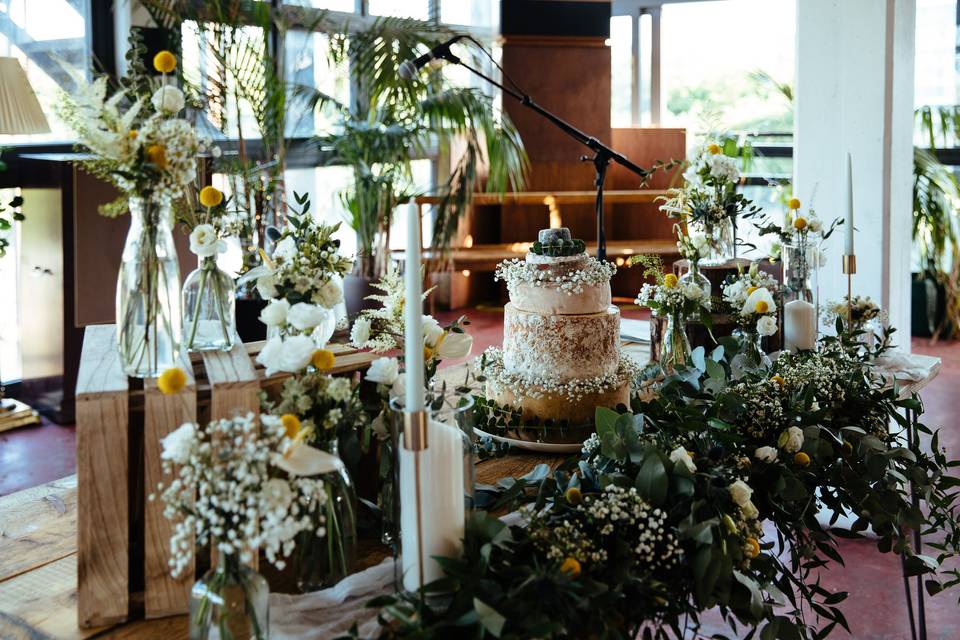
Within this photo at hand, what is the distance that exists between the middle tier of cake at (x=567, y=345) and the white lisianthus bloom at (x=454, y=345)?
29 cm

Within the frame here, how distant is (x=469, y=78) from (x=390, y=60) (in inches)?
71.4

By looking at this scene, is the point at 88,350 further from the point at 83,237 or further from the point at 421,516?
the point at 83,237

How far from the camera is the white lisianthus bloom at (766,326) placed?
191 cm

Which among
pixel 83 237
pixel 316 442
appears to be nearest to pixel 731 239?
pixel 316 442

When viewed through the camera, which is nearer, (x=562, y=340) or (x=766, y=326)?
(x=562, y=340)

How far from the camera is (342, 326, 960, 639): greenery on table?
1.03 metres

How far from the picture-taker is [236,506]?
0.93 meters

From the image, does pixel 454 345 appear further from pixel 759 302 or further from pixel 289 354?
pixel 759 302

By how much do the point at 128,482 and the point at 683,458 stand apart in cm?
66

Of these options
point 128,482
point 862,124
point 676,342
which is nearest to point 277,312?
point 128,482

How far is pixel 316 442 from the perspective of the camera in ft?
3.70

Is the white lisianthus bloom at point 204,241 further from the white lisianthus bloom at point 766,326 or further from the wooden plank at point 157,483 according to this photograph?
the white lisianthus bloom at point 766,326

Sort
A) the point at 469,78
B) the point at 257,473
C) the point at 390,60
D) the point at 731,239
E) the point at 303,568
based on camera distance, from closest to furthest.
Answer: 1. the point at 257,473
2. the point at 303,568
3. the point at 731,239
4. the point at 390,60
5. the point at 469,78

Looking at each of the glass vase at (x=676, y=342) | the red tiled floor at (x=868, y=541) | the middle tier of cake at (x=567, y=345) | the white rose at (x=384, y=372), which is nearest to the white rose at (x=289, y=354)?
the white rose at (x=384, y=372)
